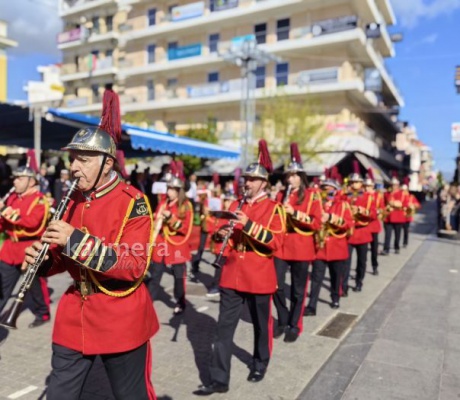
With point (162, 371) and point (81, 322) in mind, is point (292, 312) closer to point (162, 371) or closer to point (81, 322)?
point (162, 371)

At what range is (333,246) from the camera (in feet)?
22.6

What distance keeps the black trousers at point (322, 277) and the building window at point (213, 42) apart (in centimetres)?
3062

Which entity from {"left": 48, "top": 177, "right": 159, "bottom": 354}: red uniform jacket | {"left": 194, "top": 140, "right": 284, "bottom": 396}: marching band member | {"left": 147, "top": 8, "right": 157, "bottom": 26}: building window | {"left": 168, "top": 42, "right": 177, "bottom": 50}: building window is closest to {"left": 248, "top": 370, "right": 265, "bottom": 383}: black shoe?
{"left": 194, "top": 140, "right": 284, "bottom": 396}: marching band member

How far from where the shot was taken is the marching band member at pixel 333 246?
21.9 feet

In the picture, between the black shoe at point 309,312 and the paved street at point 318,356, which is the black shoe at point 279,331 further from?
the black shoe at point 309,312

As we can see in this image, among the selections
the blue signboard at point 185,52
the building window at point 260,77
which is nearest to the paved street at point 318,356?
the building window at point 260,77

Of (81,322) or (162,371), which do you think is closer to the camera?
(81,322)

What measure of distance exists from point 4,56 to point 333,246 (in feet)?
92.5

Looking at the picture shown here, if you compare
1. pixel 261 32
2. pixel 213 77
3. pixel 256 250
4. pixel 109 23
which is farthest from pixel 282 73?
pixel 256 250

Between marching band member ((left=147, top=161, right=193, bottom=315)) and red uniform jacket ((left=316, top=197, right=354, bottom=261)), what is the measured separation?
6.64ft

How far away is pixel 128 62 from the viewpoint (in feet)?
131

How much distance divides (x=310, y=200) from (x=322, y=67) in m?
26.0

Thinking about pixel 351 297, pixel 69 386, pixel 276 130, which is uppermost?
pixel 276 130

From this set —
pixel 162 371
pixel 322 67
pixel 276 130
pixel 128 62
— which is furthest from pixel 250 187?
pixel 128 62
